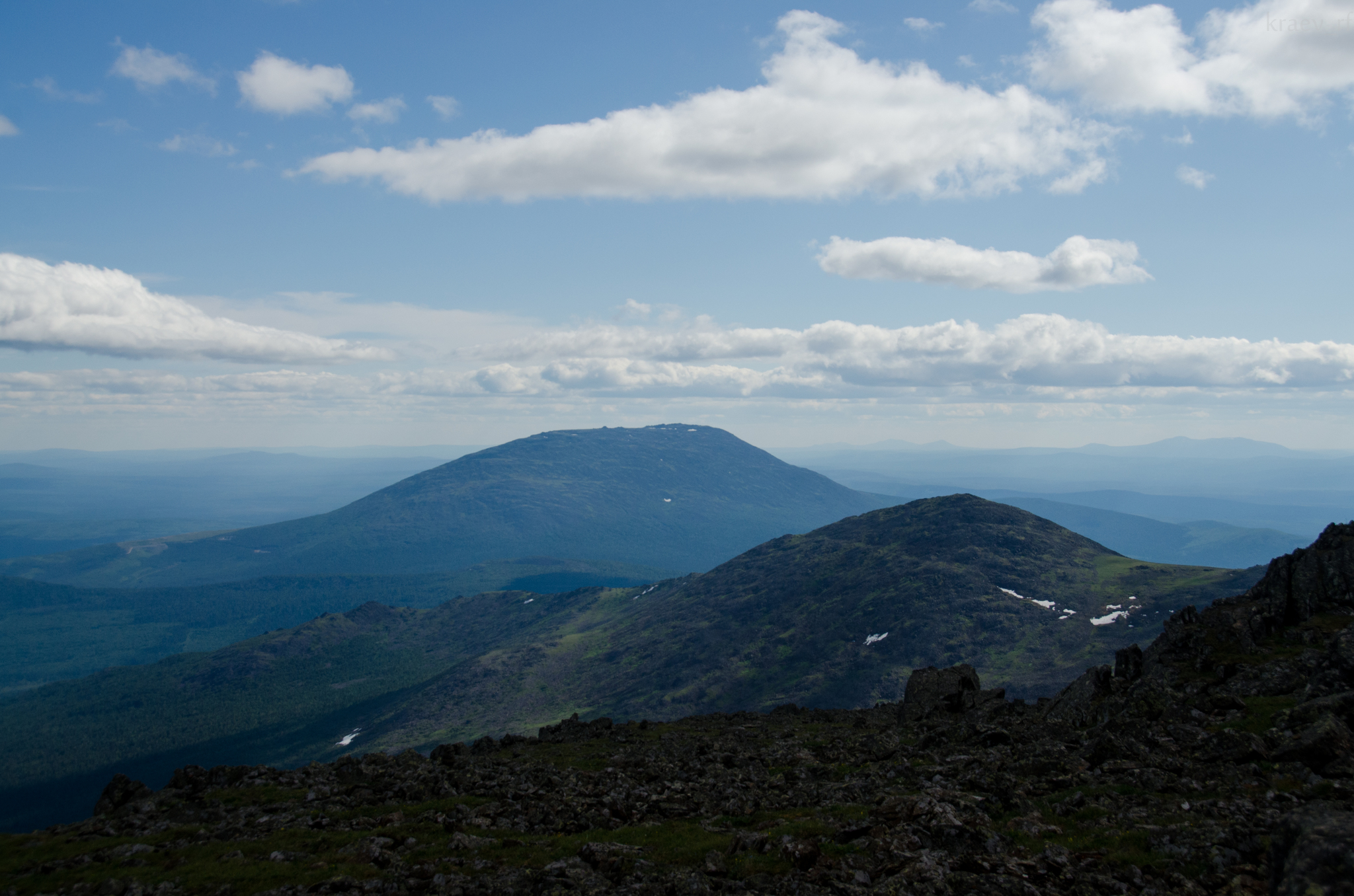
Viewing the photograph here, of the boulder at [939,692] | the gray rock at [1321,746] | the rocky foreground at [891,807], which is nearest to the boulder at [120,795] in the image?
the rocky foreground at [891,807]

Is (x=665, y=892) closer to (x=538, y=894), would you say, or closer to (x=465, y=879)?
(x=538, y=894)

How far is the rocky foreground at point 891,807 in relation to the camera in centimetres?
2092

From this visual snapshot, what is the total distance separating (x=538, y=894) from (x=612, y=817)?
12.0 metres

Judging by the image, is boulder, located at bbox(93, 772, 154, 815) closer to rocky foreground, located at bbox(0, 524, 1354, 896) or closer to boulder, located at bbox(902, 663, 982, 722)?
rocky foreground, located at bbox(0, 524, 1354, 896)

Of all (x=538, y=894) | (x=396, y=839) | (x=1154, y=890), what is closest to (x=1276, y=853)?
(x=1154, y=890)

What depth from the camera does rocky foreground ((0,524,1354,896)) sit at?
20.9 meters

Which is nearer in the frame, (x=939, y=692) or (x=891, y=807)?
(x=891, y=807)

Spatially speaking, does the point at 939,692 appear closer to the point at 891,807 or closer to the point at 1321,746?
the point at 1321,746

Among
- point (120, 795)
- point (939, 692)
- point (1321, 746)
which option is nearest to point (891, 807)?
point (1321, 746)

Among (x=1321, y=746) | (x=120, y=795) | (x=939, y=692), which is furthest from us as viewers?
(x=939, y=692)

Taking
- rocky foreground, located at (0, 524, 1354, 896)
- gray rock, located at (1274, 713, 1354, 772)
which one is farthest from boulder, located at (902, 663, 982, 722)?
gray rock, located at (1274, 713, 1354, 772)

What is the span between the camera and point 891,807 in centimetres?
2727

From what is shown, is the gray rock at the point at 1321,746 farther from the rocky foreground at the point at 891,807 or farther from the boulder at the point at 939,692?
the boulder at the point at 939,692

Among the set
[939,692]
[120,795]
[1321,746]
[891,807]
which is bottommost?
[120,795]
